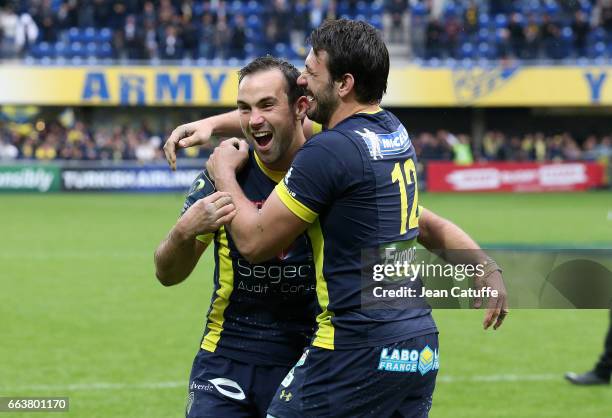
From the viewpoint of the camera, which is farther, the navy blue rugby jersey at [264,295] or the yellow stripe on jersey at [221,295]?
the yellow stripe on jersey at [221,295]

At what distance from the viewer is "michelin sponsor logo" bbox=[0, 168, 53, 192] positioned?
30922 mm

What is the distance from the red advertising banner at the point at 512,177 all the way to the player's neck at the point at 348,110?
28.0 meters

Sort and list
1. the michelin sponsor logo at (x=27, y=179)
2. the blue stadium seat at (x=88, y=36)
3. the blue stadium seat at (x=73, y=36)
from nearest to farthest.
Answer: the michelin sponsor logo at (x=27, y=179) → the blue stadium seat at (x=88, y=36) → the blue stadium seat at (x=73, y=36)

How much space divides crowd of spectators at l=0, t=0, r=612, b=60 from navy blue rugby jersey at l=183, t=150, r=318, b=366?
30.5 m

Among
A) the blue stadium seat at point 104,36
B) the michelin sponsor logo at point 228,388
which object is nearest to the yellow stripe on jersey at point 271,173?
the michelin sponsor logo at point 228,388

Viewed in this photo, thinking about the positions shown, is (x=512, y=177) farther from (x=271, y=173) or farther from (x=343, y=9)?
(x=271, y=173)

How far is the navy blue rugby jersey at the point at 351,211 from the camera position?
3.42m

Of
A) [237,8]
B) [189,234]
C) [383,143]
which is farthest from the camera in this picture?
[237,8]

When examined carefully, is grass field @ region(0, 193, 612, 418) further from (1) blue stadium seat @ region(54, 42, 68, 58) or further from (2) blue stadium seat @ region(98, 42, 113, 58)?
(1) blue stadium seat @ region(54, 42, 68, 58)

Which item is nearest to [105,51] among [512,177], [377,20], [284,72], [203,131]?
[377,20]

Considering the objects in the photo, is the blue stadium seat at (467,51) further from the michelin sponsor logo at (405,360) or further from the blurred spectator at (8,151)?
the michelin sponsor logo at (405,360)

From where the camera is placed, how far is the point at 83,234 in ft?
63.4

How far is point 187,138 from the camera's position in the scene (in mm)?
4219

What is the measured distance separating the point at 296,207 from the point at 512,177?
95.4 feet
